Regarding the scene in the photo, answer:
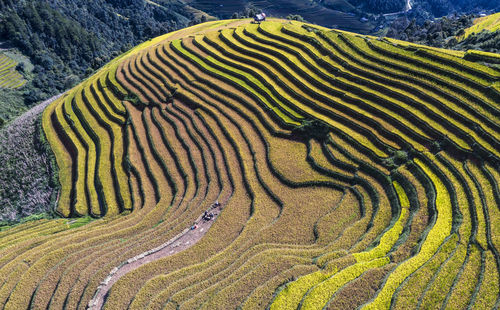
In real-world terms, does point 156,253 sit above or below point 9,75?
below

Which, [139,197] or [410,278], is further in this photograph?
[139,197]

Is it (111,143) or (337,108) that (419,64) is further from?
(111,143)

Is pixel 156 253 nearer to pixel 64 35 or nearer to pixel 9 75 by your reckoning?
pixel 9 75

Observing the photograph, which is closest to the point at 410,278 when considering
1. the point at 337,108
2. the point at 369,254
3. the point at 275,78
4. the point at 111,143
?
the point at 369,254

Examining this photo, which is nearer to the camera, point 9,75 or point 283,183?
point 283,183

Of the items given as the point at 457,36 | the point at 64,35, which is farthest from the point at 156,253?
the point at 64,35

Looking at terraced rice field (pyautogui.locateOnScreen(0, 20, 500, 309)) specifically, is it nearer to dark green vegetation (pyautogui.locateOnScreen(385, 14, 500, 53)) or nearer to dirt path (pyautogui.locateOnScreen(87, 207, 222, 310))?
dirt path (pyautogui.locateOnScreen(87, 207, 222, 310))
